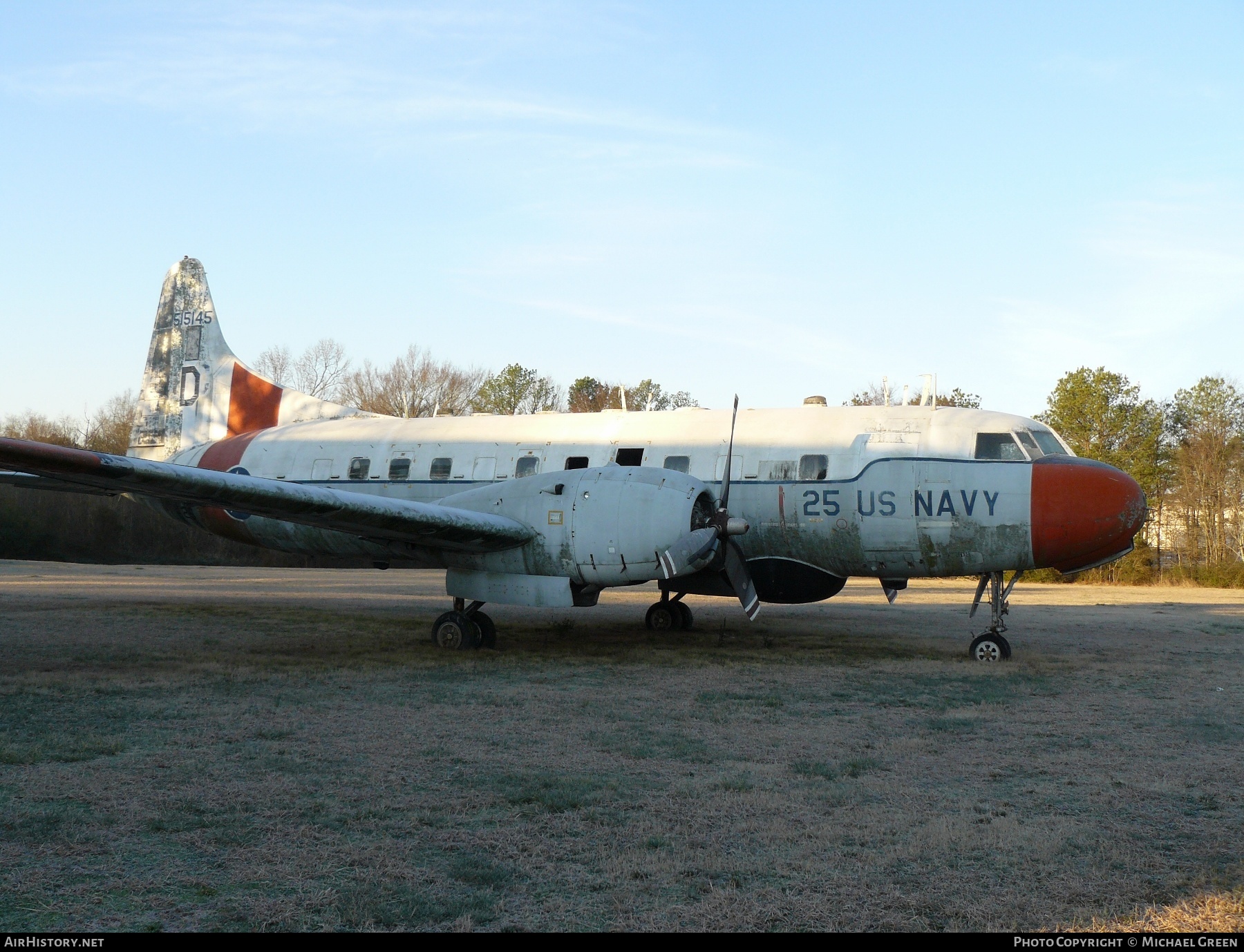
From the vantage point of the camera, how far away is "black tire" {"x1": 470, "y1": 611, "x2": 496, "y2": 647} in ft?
44.7

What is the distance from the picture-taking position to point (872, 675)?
39.0 feet

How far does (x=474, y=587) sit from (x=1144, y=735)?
25.9 feet

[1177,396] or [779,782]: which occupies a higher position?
[1177,396]

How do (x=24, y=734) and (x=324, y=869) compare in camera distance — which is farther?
(x=24, y=734)

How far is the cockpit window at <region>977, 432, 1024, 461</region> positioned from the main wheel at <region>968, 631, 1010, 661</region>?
2.43 metres

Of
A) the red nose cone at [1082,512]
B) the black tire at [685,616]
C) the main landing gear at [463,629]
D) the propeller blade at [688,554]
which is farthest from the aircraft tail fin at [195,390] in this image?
the red nose cone at [1082,512]

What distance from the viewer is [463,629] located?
531 inches

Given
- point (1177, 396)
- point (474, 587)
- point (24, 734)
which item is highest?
point (1177, 396)

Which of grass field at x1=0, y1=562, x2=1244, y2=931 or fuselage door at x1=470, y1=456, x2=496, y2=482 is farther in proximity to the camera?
fuselage door at x1=470, y1=456, x2=496, y2=482

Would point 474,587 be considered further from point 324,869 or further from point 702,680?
point 324,869

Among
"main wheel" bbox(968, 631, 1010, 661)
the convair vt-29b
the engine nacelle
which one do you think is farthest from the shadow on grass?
the engine nacelle

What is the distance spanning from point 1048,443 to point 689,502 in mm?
4992

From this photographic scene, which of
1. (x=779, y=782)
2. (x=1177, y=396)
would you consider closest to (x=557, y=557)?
(x=779, y=782)

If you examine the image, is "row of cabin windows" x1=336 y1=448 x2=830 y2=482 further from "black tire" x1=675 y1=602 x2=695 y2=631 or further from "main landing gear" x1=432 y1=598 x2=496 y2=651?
"black tire" x1=675 y1=602 x2=695 y2=631
